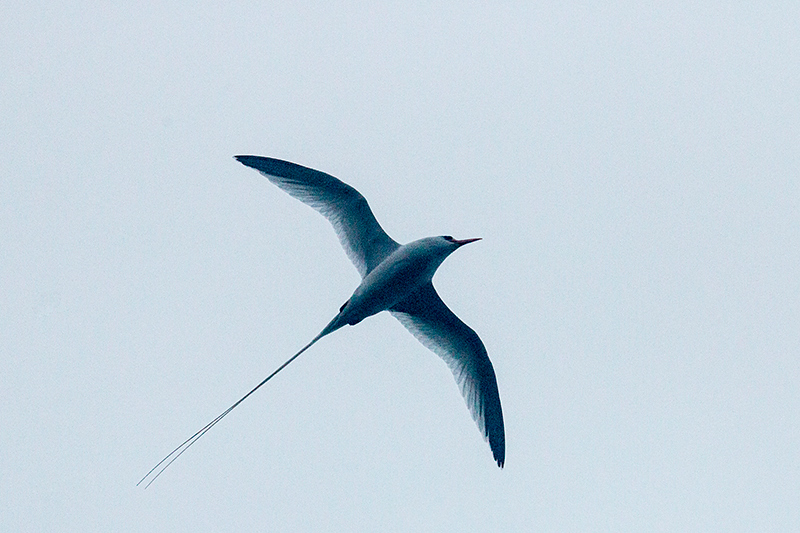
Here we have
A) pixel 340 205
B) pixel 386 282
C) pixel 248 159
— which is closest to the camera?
pixel 386 282

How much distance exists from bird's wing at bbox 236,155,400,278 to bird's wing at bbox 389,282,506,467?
794 millimetres

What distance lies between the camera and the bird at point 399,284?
371 inches

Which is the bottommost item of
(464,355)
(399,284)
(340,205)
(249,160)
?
(464,355)

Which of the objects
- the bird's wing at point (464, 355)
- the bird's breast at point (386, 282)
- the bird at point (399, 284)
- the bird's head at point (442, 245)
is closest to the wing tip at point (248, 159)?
the bird at point (399, 284)

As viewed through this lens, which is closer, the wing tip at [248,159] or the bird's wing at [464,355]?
the wing tip at [248,159]

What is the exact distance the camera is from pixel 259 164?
988 centimetres

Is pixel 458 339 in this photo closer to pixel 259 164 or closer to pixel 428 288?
pixel 428 288

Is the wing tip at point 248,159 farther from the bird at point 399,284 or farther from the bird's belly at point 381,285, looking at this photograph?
the bird's belly at point 381,285

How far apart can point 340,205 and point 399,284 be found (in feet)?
4.41

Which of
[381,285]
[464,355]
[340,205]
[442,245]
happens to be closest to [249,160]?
[340,205]

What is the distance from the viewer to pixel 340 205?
10125 millimetres

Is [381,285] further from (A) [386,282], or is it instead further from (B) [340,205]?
(B) [340,205]

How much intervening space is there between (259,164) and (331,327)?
2.15 metres

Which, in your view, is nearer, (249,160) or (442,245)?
(442,245)
